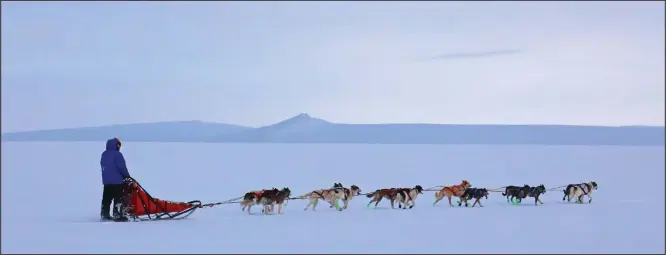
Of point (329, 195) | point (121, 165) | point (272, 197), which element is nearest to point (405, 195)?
point (329, 195)

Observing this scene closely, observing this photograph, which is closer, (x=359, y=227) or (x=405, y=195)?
(x=359, y=227)

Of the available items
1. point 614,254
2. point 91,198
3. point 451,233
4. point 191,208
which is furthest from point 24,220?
point 614,254

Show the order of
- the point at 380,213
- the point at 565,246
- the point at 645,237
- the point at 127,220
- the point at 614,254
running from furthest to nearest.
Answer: the point at 380,213, the point at 127,220, the point at 645,237, the point at 565,246, the point at 614,254

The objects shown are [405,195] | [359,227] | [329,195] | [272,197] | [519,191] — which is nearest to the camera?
[359,227]

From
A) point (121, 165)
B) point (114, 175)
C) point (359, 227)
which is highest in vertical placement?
point (121, 165)

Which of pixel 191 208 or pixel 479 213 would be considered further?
pixel 479 213

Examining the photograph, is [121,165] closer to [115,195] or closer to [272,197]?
[115,195]

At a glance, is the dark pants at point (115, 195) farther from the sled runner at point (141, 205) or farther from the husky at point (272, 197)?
the husky at point (272, 197)

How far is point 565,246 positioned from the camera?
605 centimetres

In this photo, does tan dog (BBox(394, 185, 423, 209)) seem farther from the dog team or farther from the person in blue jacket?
the person in blue jacket

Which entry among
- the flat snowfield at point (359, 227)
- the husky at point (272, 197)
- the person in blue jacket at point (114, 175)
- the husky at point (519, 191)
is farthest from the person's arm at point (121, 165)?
the husky at point (519, 191)

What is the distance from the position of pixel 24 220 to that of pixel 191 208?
1697mm

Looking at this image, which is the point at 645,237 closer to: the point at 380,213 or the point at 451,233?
the point at 451,233

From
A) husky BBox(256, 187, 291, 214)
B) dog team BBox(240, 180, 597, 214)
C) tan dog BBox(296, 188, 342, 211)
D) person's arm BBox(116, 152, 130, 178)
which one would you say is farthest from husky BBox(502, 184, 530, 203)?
person's arm BBox(116, 152, 130, 178)
